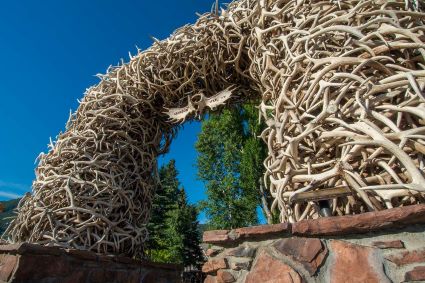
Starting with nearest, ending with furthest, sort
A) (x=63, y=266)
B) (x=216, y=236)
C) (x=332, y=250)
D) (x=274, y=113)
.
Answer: (x=332, y=250)
(x=216, y=236)
(x=274, y=113)
(x=63, y=266)

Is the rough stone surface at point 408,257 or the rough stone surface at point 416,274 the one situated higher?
the rough stone surface at point 408,257

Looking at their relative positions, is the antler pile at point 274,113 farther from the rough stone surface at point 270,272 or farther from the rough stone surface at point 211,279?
the rough stone surface at point 211,279

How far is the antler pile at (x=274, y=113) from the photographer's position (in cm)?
98

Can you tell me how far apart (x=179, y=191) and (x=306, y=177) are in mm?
17342

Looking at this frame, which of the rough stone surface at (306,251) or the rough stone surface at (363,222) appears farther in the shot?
the rough stone surface at (306,251)

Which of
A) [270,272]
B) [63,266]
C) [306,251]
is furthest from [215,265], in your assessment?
[63,266]

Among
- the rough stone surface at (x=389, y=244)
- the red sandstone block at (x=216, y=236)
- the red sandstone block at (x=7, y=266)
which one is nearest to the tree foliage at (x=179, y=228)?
the red sandstone block at (x=7, y=266)

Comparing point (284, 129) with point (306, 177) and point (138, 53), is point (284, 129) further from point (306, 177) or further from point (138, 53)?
point (138, 53)

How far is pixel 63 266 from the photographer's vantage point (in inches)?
75.2

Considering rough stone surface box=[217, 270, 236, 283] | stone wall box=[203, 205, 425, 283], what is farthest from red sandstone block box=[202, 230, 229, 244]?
rough stone surface box=[217, 270, 236, 283]

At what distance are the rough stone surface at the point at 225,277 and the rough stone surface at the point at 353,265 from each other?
0.33m

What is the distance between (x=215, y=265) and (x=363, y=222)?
1.73ft

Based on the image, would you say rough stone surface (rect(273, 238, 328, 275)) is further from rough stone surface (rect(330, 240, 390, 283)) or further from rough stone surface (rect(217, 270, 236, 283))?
rough stone surface (rect(217, 270, 236, 283))

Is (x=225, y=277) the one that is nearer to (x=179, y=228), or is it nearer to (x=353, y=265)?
(x=353, y=265)
